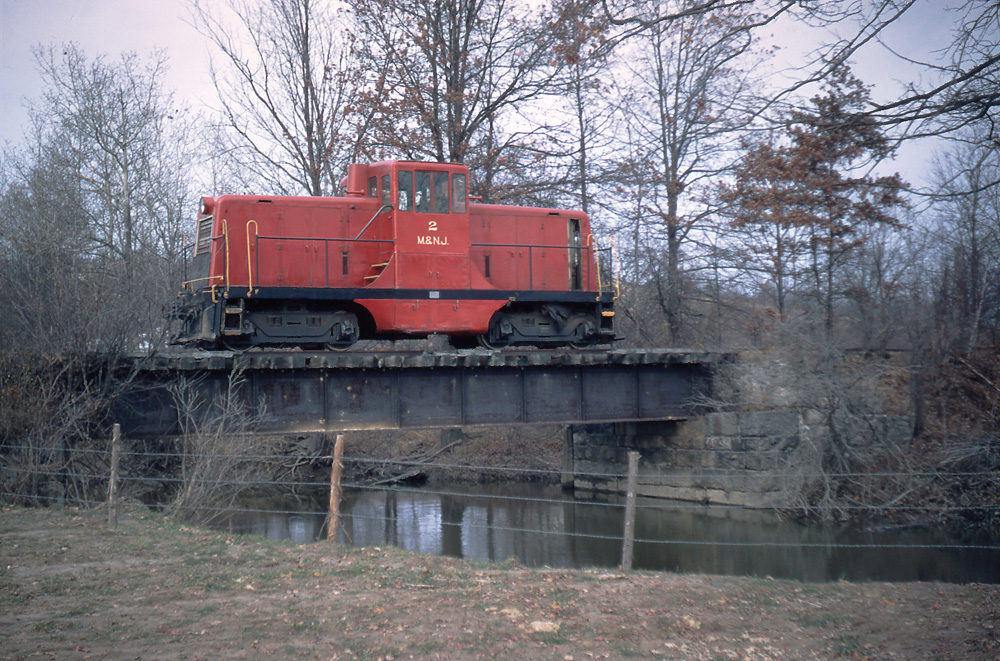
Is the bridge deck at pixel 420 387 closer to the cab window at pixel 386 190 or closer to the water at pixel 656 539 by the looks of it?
the water at pixel 656 539

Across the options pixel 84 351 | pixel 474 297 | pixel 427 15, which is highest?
pixel 427 15

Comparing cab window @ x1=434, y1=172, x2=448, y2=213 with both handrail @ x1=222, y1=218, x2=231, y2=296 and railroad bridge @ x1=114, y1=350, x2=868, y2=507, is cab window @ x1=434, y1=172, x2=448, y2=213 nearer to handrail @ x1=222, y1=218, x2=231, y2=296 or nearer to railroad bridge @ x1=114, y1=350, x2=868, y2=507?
railroad bridge @ x1=114, y1=350, x2=868, y2=507

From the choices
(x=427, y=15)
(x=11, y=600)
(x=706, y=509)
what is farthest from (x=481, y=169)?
(x=11, y=600)

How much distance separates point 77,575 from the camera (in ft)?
23.6

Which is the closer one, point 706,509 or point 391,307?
point 391,307

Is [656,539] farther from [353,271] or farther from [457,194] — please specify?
[353,271]

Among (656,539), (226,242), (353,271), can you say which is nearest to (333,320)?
(353,271)

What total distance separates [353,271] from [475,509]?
9123 mm

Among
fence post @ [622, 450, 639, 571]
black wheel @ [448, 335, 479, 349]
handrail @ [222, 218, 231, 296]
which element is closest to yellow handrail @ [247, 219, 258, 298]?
handrail @ [222, 218, 231, 296]

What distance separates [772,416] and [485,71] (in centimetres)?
1481

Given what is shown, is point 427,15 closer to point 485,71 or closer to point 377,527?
point 485,71

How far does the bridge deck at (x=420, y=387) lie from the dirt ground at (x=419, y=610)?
4.46 metres

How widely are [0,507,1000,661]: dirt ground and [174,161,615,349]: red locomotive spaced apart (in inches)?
227

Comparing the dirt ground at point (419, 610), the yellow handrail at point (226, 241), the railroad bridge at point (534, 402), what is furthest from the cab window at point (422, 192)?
the dirt ground at point (419, 610)
